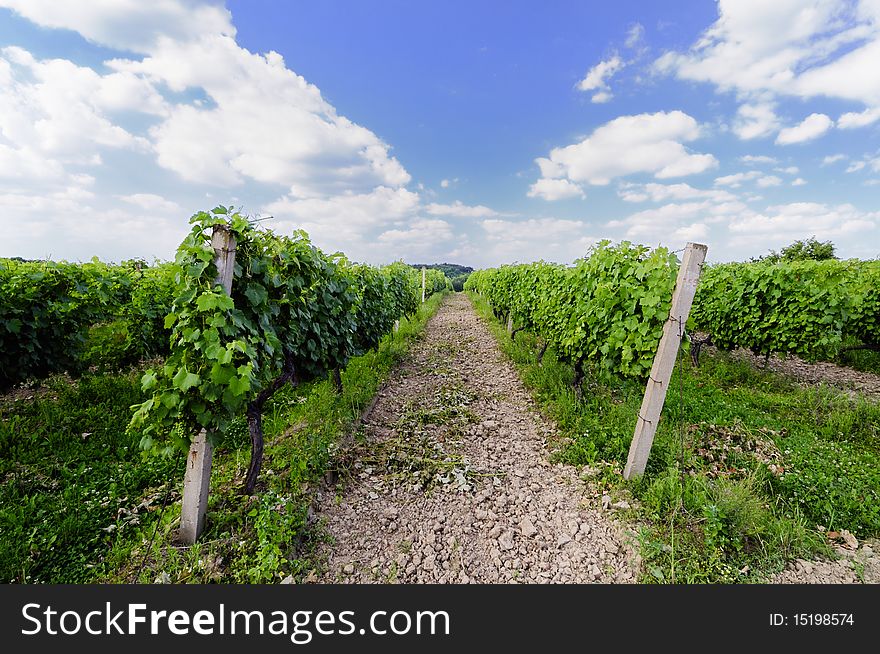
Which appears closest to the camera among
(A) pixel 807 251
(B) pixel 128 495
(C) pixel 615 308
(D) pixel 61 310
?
(B) pixel 128 495

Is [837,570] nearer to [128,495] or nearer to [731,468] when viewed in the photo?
[731,468]

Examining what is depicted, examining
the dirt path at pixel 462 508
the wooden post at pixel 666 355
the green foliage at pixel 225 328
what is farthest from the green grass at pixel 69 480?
the wooden post at pixel 666 355

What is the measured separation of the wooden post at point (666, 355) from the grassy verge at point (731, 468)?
0.29m

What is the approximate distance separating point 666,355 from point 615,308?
1.40m

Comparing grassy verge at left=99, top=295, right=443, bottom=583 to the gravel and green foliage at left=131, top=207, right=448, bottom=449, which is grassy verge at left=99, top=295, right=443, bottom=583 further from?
the gravel

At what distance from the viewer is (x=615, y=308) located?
5.05 m

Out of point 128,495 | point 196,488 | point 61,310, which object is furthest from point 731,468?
point 61,310

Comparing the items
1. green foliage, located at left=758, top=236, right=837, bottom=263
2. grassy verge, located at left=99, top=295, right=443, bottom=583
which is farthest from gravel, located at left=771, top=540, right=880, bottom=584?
green foliage, located at left=758, top=236, right=837, bottom=263

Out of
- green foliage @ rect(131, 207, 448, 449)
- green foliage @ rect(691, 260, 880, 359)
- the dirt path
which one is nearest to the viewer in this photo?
green foliage @ rect(131, 207, 448, 449)

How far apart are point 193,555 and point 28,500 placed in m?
2.07

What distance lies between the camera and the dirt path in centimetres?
305

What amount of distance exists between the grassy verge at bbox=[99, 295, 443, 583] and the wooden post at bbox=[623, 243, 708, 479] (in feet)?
10.6

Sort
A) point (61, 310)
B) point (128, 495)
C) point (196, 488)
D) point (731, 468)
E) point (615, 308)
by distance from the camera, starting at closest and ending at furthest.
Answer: point (196, 488)
point (128, 495)
point (731, 468)
point (615, 308)
point (61, 310)

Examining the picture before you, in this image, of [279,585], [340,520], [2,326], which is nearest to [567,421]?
[340,520]
